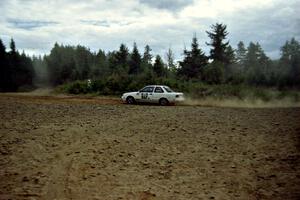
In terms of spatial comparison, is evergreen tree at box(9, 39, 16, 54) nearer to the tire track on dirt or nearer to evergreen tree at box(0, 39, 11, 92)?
evergreen tree at box(0, 39, 11, 92)

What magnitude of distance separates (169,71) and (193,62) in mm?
5564

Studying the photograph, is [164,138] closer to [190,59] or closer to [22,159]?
[22,159]

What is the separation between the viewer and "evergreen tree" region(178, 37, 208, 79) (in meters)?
53.2

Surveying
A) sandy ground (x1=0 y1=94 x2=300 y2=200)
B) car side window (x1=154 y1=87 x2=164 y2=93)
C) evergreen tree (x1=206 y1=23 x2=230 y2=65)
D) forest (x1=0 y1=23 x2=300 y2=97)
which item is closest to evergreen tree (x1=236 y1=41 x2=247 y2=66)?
forest (x1=0 y1=23 x2=300 y2=97)

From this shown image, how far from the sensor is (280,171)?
8219 millimetres

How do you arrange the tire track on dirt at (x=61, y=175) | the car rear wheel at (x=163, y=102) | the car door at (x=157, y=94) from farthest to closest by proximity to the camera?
the car door at (x=157, y=94) < the car rear wheel at (x=163, y=102) < the tire track on dirt at (x=61, y=175)

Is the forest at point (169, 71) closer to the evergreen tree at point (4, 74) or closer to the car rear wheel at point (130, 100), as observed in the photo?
the evergreen tree at point (4, 74)

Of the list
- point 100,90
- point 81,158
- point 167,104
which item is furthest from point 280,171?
point 100,90

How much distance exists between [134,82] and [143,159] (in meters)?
24.7

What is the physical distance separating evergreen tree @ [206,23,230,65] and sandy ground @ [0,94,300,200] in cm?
4965

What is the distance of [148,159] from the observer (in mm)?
9086

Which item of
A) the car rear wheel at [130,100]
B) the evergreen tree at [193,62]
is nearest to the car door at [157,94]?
the car rear wheel at [130,100]

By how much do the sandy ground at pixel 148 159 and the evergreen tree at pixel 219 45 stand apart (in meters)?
49.6

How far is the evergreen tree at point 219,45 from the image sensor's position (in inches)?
2454
